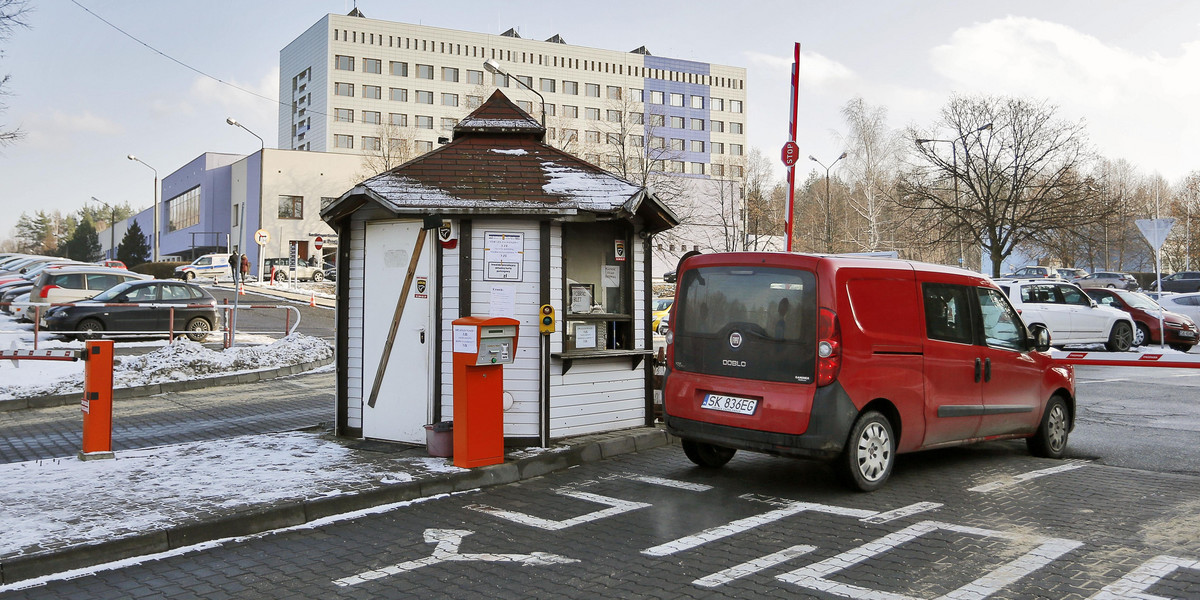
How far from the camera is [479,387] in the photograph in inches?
310

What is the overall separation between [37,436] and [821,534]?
913 cm

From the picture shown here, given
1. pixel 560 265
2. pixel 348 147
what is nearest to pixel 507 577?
pixel 560 265

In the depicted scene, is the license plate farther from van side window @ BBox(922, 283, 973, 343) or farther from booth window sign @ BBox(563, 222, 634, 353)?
booth window sign @ BBox(563, 222, 634, 353)

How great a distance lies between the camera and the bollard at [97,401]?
8.21 metres

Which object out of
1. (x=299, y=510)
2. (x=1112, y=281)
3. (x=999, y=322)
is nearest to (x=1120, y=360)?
(x=999, y=322)

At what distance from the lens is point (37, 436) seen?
10.4 meters

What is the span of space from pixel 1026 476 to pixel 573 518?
13.4 feet

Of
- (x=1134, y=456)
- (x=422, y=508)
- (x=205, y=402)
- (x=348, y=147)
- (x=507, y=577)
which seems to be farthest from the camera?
(x=348, y=147)

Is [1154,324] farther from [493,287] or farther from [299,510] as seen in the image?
[299,510]

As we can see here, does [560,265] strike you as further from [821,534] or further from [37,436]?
[37,436]

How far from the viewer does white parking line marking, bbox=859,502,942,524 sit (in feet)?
20.4

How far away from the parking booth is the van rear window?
60.3 inches

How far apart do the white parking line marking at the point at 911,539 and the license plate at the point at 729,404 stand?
155 centimetres

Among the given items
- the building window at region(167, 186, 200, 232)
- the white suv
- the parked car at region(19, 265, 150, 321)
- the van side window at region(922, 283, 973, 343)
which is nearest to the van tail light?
the van side window at region(922, 283, 973, 343)
